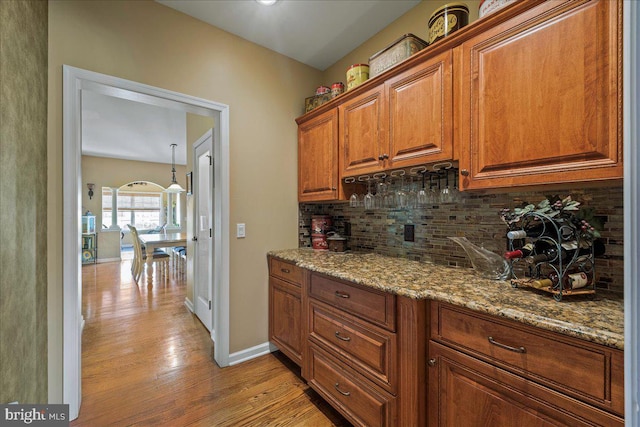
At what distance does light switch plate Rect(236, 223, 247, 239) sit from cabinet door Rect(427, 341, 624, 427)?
164 centimetres

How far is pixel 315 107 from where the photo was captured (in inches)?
94.4

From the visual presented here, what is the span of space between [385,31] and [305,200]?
5.07 feet

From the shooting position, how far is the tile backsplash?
1.12 m

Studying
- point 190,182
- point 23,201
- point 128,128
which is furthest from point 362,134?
point 128,128

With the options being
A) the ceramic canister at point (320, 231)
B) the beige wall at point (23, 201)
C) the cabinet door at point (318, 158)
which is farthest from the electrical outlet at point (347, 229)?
the beige wall at point (23, 201)

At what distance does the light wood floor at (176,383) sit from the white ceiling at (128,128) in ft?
8.90

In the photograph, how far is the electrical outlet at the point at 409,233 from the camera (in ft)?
6.26

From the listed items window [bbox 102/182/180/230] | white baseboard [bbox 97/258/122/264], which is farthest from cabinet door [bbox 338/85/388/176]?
window [bbox 102/182/180/230]

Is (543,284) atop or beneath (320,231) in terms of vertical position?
beneath

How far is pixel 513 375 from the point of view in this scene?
90 cm

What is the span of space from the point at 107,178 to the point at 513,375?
8973 mm

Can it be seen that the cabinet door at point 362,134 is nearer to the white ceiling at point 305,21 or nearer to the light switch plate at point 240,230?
the white ceiling at point 305,21

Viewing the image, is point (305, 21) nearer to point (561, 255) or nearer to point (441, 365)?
point (561, 255)

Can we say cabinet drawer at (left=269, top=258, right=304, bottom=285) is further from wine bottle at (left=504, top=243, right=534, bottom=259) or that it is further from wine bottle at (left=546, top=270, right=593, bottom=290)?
wine bottle at (left=546, top=270, right=593, bottom=290)
